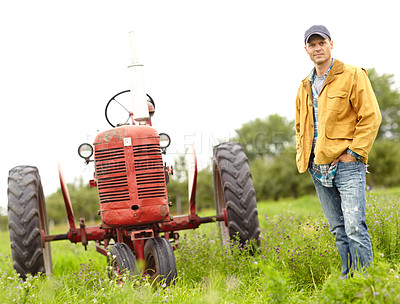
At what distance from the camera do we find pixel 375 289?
2.75 meters

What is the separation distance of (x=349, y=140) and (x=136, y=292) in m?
1.87

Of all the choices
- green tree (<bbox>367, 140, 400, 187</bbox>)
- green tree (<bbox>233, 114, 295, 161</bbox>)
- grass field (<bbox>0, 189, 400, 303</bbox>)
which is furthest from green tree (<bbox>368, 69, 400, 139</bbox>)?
grass field (<bbox>0, 189, 400, 303</bbox>)

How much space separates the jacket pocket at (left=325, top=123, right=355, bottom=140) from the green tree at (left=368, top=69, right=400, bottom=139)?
29.7 metres

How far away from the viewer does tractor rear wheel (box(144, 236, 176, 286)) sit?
4.07 m

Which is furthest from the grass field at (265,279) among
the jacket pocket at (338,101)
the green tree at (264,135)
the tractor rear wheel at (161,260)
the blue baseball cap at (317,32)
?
the green tree at (264,135)

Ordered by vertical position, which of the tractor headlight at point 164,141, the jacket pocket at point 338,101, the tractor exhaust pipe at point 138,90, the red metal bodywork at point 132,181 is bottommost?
the red metal bodywork at point 132,181

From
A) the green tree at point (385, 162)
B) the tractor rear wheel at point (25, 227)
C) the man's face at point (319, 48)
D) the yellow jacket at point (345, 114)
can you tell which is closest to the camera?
the yellow jacket at point (345, 114)

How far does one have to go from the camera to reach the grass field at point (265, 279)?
284 cm

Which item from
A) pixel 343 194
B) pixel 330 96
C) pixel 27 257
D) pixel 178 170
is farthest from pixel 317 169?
pixel 178 170

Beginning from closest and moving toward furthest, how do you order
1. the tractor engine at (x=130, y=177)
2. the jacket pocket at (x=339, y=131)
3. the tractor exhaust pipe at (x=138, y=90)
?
1. the jacket pocket at (x=339, y=131)
2. the tractor engine at (x=130, y=177)
3. the tractor exhaust pipe at (x=138, y=90)

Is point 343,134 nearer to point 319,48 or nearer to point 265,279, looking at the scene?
point 319,48

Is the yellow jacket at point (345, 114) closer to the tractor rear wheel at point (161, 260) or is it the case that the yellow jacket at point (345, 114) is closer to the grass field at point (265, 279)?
the grass field at point (265, 279)

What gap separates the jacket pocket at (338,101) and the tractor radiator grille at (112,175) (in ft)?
6.42

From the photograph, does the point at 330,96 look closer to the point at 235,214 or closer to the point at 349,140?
the point at 349,140
